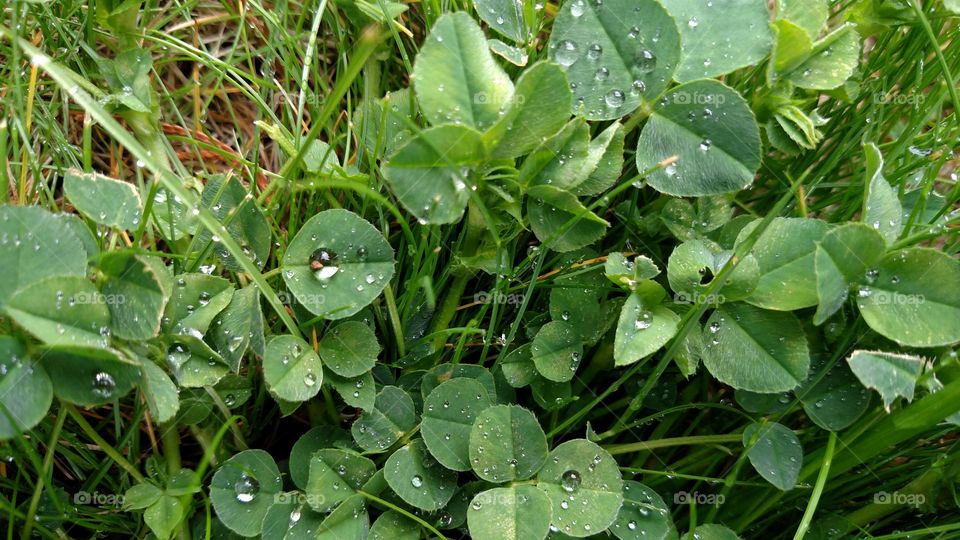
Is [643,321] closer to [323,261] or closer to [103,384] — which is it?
[323,261]

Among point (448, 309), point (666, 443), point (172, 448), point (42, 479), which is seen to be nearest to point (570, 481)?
point (666, 443)

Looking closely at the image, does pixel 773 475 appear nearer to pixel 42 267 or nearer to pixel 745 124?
pixel 745 124

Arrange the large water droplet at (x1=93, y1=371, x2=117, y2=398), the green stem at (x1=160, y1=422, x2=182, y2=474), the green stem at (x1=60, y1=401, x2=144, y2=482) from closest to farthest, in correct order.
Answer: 1. the large water droplet at (x1=93, y1=371, x2=117, y2=398)
2. the green stem at (x1=60, y1=401, x2=144, y2=482)
3. the green stem at (x1=160, y1=422, x2=182, y2=474)

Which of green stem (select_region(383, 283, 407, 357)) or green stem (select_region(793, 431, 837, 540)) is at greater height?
green stem (select_region(383, 283, 407, 357))

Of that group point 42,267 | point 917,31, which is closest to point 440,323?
point 42,267

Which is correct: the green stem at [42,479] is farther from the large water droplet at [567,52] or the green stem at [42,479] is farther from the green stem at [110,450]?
the large water droplet at [567,52]

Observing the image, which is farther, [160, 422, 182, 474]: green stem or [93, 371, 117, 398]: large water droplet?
[160, 422, 182, 474]: green stem

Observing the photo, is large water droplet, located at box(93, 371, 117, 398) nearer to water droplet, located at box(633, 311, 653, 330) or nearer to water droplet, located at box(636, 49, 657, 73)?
water droplet, located at box(633, 311, 653, 330)

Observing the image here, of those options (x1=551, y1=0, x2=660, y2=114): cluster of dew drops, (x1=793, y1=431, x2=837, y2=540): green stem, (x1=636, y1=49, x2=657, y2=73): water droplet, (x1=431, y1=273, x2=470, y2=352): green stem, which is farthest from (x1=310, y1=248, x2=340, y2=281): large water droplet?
(x1=793, y1=431, x2=837, y2=540): green stem

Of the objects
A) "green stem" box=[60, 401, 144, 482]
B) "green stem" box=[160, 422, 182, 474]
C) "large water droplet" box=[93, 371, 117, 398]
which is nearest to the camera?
"large water droplet" box=[93, 371, 117, 398]

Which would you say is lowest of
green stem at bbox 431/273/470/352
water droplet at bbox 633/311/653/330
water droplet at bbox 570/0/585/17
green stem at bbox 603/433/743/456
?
green stem at bbox 603/433/743/456

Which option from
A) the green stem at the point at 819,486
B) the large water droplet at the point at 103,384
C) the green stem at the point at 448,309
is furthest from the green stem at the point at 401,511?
the green stem at the point at 819,486
